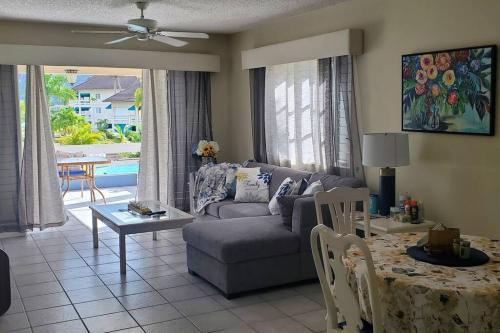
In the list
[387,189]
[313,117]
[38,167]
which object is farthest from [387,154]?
[38,167]

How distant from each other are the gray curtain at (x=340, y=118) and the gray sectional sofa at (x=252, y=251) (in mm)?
866

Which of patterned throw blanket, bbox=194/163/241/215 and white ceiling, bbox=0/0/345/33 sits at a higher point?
white ceiling, bbox=0/0/345/33

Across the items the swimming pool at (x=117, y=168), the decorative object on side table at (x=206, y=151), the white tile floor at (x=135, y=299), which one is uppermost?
the decorative object on side table at (x=206, y=151)

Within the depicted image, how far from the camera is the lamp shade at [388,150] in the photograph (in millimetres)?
4188

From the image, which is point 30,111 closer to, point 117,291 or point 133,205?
point 133,205

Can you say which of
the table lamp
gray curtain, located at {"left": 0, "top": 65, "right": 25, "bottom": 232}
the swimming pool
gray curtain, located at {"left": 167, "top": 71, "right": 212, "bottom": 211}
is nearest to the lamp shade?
the table lamp

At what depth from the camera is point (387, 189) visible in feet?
14.3

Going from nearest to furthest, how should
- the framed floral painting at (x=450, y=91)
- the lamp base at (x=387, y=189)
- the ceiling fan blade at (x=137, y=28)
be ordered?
1. the framed floral painting at (x=450, y=91)
2. the lamp base at (x=387, y=189)
3. the ceiling fan blade at (x=137, y=28)

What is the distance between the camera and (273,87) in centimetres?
623

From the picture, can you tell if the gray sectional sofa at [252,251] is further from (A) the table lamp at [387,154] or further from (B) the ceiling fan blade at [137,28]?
(B) the ceiling fan blade at [137,28]

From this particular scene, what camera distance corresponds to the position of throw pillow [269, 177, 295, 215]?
5.01m

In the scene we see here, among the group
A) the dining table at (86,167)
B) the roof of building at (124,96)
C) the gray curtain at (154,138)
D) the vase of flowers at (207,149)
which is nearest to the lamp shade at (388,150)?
the vase of flowers at (207,149)

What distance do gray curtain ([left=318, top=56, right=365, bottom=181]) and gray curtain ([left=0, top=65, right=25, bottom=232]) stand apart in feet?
10.9

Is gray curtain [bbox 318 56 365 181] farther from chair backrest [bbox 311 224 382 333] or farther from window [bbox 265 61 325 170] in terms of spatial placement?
chair backrest [bbox 311 224 382 333]
